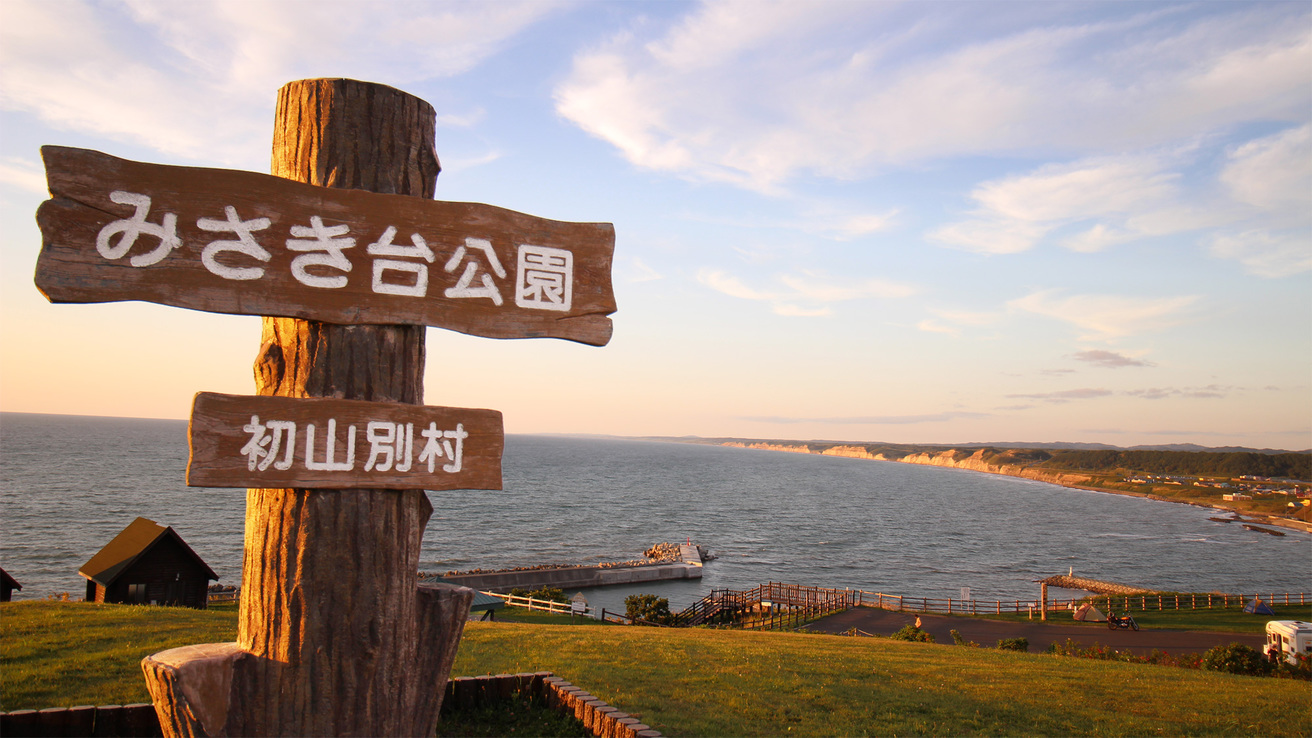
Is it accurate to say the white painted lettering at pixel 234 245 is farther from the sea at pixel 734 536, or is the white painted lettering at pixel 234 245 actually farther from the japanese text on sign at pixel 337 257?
the sea at pixel 734 536

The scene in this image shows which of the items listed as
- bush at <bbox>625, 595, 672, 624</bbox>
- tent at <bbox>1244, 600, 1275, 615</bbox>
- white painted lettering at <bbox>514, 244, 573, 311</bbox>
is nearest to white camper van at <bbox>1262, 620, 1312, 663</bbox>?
tent at <bbox>1244, 600, 1275, 615</bbox>

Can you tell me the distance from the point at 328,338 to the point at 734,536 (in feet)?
201

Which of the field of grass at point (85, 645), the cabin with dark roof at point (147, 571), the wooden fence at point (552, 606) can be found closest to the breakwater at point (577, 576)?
the wooden fence at point (552, 606)

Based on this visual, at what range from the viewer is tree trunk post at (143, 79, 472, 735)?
3145 mm

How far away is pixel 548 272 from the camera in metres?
3.61

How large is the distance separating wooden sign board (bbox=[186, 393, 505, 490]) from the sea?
95.4ft

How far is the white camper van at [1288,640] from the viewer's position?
664 inches

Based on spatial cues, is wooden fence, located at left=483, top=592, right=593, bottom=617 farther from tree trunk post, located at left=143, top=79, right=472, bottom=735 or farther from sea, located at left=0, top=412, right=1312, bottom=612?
tree trunk post, located at left=143, top=79, right=472, bottom=735

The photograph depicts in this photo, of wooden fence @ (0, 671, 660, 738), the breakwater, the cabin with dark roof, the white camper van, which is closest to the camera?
wooden fence @ (0, 671, 660, 738)

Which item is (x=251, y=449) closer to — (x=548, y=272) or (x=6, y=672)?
(x=548, y=272)

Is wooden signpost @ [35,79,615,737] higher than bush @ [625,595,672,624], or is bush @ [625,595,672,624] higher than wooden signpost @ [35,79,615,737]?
wooden signpost @ [35,79,615,737]

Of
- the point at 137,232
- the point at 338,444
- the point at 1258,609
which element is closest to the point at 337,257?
the point at 137,232

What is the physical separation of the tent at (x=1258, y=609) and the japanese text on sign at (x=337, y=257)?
129 feet

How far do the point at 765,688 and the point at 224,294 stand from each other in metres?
8.44
